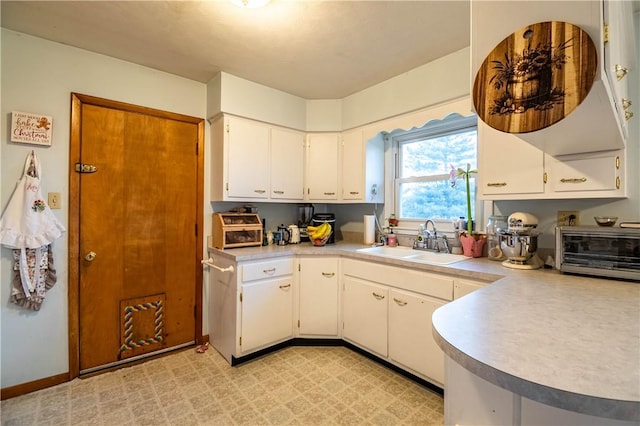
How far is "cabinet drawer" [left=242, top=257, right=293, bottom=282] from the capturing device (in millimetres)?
2251

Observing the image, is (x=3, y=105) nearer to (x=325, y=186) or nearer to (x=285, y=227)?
(x=285, y=227)

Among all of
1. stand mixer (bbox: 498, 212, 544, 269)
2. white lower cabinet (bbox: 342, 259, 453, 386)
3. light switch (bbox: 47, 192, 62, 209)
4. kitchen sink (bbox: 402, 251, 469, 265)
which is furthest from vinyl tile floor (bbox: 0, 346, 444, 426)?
light switch (bbox: 47, 192, 62, 209)

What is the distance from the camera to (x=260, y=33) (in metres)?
1.85

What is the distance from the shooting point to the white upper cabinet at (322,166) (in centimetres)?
294

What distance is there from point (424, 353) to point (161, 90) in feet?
9.52

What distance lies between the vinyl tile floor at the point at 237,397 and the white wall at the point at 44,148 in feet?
0.79

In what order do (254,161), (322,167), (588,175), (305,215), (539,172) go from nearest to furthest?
(588,175), (539,172), (254,161), (322,167), (305,215)

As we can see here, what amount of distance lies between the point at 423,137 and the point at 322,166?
103 centimetres

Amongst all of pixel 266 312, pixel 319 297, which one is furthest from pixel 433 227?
pixel 266 312

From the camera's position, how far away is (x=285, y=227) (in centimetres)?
301

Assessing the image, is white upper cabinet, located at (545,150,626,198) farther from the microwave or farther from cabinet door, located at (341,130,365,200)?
cabinet door, located at (341,130,365,200)

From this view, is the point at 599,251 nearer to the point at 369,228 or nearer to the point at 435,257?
the point at 435,257

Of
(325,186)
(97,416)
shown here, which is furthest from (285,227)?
(97,416)

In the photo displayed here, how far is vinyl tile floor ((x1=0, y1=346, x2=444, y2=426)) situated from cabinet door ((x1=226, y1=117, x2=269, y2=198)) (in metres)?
1.45
